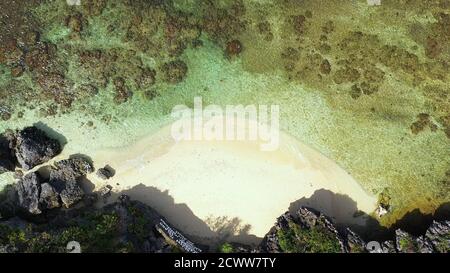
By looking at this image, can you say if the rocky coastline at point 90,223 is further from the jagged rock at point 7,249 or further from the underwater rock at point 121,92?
the underwater rock at point 121,92

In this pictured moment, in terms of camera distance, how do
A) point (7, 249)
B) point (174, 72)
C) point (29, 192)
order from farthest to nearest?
point (174, 72) < point (29, 192) < point (7, 249)

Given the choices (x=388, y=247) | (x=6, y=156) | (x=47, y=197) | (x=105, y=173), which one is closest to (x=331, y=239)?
(x=388, y=247)

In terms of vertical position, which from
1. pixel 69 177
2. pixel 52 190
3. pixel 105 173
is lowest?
pixel 52 190

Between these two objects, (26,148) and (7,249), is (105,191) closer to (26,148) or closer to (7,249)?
(26,148)

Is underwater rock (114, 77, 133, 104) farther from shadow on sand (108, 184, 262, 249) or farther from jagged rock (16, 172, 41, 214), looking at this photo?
jagged rock (16, 172, 41, 214)

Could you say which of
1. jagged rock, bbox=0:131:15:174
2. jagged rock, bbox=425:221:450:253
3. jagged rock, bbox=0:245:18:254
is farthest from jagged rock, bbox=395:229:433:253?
jagged rock, bbox=0:131:15:174

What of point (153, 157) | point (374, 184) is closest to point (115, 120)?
point (153, 157)
